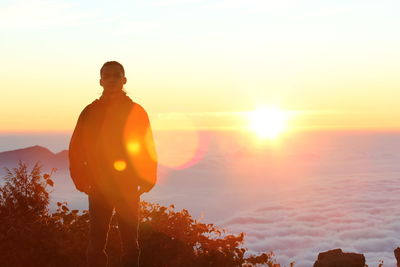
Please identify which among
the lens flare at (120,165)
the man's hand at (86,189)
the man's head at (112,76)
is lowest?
the man's hand at (86,189)

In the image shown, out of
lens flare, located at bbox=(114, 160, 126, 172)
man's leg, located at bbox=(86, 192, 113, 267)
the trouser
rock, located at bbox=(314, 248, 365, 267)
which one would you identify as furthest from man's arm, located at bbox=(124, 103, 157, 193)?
rock, located at bbox=(314, 248, 365, 267)

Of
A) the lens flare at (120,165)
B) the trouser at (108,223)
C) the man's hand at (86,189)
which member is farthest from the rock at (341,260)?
the man's hand at (86,189)

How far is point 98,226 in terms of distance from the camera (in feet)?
19.1

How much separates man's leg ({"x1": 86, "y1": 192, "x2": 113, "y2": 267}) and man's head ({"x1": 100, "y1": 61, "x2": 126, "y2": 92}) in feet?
3.86

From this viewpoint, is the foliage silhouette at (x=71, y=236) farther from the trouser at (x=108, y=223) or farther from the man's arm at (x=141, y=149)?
the man's arm at (x=141, y=149)

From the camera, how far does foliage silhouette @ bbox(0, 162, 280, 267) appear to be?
8250 mm

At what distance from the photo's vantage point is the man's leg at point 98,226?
5.74 meters

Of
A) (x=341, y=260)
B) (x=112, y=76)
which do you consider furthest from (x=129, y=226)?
(x=341, y=260)

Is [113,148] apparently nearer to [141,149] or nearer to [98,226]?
[141,149]

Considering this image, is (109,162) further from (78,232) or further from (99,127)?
(78,232)

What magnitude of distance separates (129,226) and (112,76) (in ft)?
5.41

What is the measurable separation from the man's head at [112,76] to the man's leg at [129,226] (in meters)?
1.21

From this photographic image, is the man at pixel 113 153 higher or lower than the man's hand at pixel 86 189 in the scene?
higher

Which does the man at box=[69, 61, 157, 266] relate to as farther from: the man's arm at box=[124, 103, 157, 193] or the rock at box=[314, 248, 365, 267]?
the rock at box=[314, 248, 365, 267]
